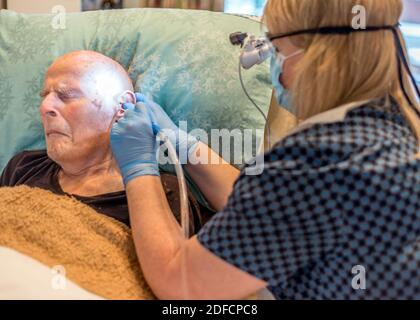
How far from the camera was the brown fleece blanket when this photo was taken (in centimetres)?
115

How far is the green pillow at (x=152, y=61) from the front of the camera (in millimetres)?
1586

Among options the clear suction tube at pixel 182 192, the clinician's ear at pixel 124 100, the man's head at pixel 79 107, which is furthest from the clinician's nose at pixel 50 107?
the clear suction tube at pixel 182 192

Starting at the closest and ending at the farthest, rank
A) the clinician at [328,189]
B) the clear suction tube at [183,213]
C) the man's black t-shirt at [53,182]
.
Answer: the clinician at [328,189] < the clear suction tube at [183,213] < the man's black t-shirt at [53,182]

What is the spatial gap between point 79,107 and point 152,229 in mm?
531

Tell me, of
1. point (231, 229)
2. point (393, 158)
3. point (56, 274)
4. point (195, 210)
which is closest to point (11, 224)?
point (56, 274)

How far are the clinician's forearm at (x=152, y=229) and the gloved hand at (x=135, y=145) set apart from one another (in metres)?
0.04

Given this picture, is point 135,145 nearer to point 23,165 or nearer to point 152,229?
point 152,229

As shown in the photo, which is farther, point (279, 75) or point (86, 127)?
point (86, 127)

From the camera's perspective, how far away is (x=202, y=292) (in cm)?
98

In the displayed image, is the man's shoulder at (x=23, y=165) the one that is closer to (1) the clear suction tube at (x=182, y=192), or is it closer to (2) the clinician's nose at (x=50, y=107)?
(2) the clinician's nose at (x=50, y=107)

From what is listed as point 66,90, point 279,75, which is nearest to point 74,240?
point 66,90

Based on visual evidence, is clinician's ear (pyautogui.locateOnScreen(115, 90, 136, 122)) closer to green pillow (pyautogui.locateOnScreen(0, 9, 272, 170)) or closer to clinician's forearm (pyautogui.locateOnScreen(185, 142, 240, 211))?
green pillow (pyautogui.locateOnScreen(0, 9, 272, 170))

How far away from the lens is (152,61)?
1638 mm

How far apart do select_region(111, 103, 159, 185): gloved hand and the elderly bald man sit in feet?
0.53
